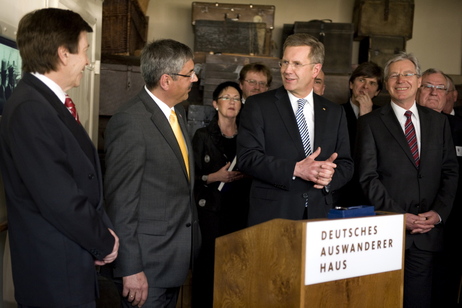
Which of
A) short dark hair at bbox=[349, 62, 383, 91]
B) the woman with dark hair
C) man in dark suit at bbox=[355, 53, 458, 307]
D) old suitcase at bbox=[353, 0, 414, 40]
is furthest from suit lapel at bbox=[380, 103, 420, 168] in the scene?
old suitcase at bbox=[353, 0, 414, 40]

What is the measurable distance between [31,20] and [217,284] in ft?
4.33

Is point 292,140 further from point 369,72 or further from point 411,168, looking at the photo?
point 369,72

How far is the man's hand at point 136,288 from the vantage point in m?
2.47

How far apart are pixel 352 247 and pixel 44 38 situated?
4.51 ft

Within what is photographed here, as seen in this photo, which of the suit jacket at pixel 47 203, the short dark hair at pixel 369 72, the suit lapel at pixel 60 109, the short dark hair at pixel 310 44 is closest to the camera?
the suit jacket at pixel 47 203

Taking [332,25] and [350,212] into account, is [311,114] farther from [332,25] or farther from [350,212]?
[332,25]

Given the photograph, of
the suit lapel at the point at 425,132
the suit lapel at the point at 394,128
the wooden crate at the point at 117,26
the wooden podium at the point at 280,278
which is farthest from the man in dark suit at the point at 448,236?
the wooden crate at the point at 117,26

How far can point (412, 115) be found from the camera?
3705 mm

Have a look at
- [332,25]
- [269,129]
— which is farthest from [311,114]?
[332,25]

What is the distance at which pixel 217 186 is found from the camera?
3963mm

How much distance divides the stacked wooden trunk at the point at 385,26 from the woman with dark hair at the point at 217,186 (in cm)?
394

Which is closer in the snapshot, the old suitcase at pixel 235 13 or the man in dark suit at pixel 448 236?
the man in dark suit at pixel 448 236

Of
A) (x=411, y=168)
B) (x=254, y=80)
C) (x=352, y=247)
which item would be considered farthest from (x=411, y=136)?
(x=352, y=247)

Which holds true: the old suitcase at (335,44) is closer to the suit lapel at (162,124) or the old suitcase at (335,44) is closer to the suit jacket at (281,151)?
the suit jacket at (281,151)
